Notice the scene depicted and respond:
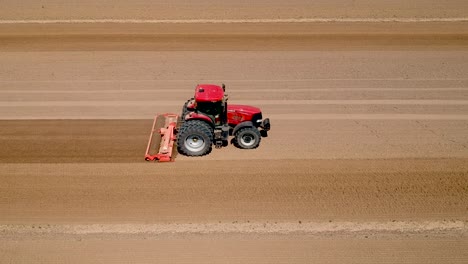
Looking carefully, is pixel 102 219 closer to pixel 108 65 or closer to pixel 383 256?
pixel 383 256

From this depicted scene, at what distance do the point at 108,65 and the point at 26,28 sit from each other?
24.3ft

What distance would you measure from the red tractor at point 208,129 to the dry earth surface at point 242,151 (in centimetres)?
35

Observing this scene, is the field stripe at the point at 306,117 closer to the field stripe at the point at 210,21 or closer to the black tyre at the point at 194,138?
the black tyre at the point at 194,138

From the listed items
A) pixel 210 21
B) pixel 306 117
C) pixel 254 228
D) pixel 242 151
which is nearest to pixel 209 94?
pixel 242 151

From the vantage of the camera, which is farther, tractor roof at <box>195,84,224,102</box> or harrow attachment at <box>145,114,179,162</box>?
tractor roof at <box>195,84,224,102</box>

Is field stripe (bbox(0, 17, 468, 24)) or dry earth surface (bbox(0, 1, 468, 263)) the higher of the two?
field stripe (bbox(0, 17, 468, 24))

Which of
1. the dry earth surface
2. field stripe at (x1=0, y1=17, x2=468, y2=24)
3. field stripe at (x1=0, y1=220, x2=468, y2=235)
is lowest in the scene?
field stripe at (x1=0, y1=220, x2=468, y2=235)

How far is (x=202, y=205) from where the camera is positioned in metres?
10.7

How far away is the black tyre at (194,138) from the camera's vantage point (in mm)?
12227

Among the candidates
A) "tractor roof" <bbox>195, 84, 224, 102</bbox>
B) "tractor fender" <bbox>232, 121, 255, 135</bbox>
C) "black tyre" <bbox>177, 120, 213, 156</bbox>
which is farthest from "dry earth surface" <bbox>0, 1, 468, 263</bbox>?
"tractor roof" <bbox>195, 84, 224, 102</bbox>

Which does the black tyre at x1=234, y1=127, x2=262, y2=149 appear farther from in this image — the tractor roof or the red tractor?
the tractor roof

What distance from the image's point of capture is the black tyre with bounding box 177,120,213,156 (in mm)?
12227

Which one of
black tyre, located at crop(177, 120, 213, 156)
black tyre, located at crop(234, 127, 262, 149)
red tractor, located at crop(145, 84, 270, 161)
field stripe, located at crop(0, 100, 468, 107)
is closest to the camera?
black tyre, located at crop(177, 120, 213, 156)

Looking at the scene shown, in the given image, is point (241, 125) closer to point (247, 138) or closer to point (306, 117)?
Answer: point (247, 138)
